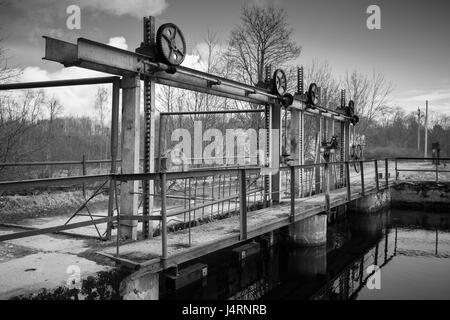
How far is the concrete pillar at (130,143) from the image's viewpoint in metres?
5.37

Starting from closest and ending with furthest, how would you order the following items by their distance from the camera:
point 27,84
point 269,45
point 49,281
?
point 49,281 < point 27,84 < point 269,45

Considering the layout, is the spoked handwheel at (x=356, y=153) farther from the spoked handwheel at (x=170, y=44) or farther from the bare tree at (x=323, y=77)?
the spoked handwheel at (x=170, y=44)

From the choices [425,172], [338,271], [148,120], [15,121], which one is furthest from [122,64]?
[425,172]

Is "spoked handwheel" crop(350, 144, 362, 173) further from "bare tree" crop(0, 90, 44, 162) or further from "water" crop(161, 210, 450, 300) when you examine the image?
"bare tree" crop(0, 90, 44, 162)

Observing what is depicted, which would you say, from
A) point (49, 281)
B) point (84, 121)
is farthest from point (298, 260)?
point (84, 121)

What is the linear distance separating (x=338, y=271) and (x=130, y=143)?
6.08 metres

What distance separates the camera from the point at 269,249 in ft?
29.8

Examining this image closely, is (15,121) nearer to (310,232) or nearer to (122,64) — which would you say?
(122,64)

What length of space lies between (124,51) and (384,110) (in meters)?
31.3

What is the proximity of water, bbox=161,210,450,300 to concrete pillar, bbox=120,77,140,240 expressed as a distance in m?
1.33

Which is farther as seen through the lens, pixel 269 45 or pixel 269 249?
pixel 269 45
